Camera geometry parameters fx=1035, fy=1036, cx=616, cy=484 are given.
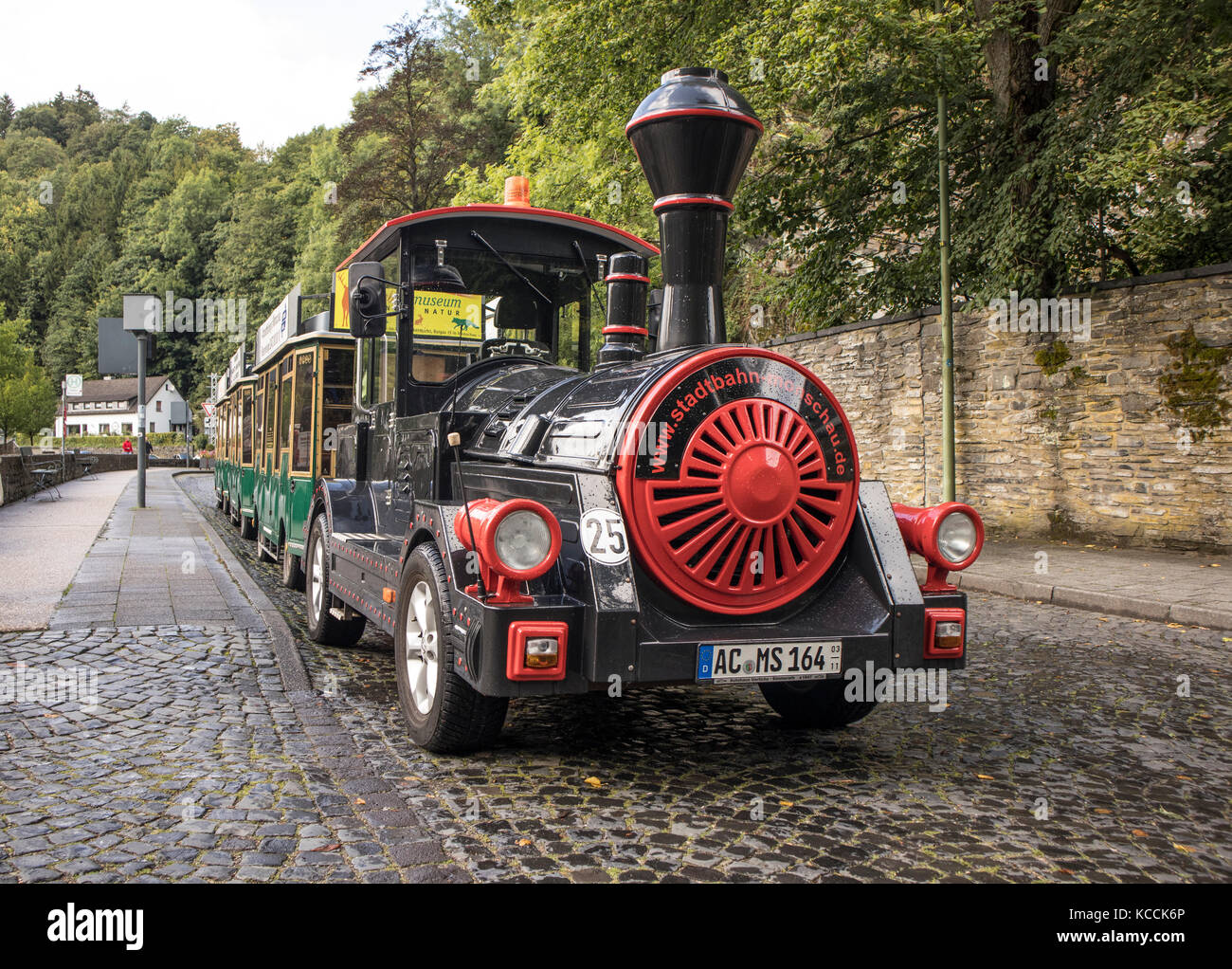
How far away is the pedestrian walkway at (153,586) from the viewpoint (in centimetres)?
770

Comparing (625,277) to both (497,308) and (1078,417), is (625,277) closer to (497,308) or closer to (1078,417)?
(497,308)

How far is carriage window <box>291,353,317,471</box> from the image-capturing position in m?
10.3

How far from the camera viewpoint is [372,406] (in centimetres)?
685

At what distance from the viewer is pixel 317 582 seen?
7.41m

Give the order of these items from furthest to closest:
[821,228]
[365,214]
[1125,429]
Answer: [365,214]
[821,228]
[1125,429]

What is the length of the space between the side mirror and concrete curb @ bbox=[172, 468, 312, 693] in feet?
6.79

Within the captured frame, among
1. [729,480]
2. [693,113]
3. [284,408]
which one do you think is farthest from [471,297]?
[284,408]

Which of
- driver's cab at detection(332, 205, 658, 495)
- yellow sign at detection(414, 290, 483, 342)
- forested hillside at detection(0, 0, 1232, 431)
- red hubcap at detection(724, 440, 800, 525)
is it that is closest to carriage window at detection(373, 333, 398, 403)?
driver's cab at detection(332, 205, 658, 495)

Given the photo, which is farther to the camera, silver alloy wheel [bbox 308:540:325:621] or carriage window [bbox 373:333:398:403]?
silver alloy wheel [bbox 308:540:325:621]

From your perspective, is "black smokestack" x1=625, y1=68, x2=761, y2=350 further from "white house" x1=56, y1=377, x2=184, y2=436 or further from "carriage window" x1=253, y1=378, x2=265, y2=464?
"white house" x1=56, y1=377, x2=184, y2=436
